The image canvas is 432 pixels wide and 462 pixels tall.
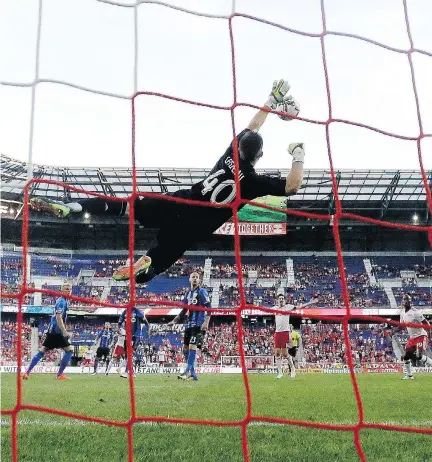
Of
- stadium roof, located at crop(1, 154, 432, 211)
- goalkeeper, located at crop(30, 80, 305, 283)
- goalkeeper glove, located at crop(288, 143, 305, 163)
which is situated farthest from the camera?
stadium roof, located at crop(1, 154, 432, 211)

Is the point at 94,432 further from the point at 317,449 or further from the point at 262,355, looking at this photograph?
the point at 262,355

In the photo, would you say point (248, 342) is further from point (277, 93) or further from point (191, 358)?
point (277, 93)

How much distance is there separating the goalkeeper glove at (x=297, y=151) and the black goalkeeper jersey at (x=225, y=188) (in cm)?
24

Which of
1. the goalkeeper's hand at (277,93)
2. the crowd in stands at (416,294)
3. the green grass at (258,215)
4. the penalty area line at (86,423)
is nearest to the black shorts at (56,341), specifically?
the penalty area line at (86,423)

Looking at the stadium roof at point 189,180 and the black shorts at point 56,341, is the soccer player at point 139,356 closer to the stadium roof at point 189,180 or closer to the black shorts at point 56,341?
the stadium roof at point 189,180

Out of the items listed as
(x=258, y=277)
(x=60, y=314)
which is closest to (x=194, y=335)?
(x=60, y=314)

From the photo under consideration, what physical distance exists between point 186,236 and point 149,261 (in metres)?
0.37

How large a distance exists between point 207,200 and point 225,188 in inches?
6.2

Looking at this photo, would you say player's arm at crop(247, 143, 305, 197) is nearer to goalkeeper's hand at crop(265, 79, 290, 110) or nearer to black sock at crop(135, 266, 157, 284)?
goalkeeper's hand at crop(265, 79, 290, 110)

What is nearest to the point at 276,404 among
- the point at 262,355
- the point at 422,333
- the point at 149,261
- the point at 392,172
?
the point at 149,261

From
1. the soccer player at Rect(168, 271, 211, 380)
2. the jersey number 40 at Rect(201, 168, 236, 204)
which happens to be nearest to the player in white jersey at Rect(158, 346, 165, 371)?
the soccer player at Rect(168, 271, 211, 380)

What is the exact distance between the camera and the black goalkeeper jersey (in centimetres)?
404

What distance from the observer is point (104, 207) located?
446 cm

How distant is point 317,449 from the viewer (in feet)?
9.93
